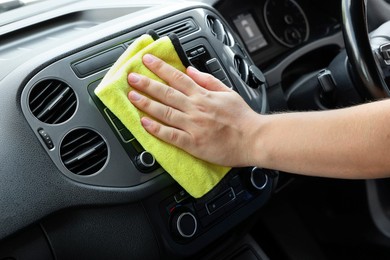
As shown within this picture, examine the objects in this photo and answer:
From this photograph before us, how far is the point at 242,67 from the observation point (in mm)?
1062

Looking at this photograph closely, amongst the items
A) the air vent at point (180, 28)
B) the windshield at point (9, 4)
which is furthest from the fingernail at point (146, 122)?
the windshield at point (9, 4)

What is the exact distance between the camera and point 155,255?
0.89m

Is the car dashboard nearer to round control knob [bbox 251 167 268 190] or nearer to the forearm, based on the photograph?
round control knob [bbox 251 167 268 190]

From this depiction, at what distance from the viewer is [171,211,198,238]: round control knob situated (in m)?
0.90

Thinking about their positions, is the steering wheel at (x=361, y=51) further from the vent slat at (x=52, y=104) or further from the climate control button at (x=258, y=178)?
the vent slat at (x=52, y=104)

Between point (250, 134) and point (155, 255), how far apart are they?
0.27m

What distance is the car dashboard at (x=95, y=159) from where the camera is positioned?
0.77 metres

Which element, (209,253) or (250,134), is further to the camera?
(209,253)

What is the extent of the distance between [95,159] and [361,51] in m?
0.50

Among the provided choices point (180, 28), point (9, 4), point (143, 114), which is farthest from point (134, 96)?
point (9, 4)

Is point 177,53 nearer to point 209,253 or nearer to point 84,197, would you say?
point 84,197

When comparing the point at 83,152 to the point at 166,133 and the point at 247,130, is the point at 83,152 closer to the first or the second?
Answer: the point at 166,133

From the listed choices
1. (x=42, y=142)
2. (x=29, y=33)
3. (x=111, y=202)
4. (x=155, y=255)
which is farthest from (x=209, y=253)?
(x=29, y=33)

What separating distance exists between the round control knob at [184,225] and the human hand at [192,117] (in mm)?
131
